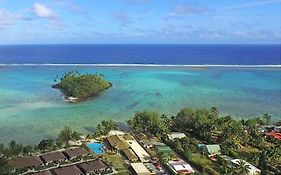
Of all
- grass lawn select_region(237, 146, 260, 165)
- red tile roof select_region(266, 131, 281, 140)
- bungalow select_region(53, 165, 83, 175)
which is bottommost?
bungalow select_region(53, 165, 83, 175)

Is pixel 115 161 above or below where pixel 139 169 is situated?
below

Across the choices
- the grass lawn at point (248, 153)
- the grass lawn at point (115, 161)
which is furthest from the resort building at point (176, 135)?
the grass lawn at point (115, 161)

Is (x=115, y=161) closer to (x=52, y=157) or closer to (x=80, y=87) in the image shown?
(x=52, y=157)

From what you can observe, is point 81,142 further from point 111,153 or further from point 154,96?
point 154,96

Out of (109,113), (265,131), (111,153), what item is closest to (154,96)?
→ (109,113)

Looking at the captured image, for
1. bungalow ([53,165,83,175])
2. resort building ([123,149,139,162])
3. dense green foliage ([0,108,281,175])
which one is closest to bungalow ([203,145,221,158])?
dense green foliage ([0,108,281,175])

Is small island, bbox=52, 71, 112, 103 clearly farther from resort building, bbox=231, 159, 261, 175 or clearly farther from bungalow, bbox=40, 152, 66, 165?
resort building, bbox=231, 159, 261, 175

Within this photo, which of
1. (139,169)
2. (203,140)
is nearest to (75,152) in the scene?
(139,169)

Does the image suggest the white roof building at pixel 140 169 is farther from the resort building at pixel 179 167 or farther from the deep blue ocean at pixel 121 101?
the deep blue ocean at pixel 121 101

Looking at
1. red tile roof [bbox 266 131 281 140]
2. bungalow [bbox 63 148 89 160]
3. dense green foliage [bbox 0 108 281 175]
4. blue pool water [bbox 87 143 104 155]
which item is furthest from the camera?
red tile roof [bbox 266 131 281 140]
